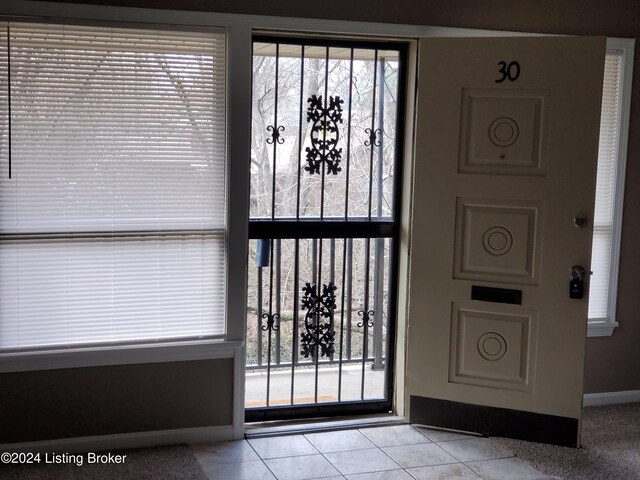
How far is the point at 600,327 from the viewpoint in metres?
4.25

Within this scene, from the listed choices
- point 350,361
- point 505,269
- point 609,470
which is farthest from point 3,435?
point 609,470

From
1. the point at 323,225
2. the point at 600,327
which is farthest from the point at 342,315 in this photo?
the point at 600,327

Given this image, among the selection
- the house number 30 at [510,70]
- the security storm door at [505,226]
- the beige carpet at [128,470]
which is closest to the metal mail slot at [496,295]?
the security storm door at [505,226]

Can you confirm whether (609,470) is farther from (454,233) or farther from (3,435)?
(3,435)

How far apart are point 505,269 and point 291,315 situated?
1085 millimetres

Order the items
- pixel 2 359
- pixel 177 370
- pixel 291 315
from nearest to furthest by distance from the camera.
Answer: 1. pixel 2 359
2. pixel 177 370
3. pixel 291 315

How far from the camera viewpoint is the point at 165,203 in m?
3.54

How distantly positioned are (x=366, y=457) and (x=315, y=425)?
17.3 inches

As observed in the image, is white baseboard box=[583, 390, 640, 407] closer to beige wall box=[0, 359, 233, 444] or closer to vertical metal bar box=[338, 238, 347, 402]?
vertical metal bar box=[338, 238, 347, 402]

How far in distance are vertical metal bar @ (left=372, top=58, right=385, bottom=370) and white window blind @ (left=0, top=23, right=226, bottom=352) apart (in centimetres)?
84

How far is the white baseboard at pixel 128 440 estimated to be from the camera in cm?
346

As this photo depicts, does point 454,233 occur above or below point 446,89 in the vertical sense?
below

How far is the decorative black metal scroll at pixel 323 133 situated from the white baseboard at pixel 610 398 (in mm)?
1898

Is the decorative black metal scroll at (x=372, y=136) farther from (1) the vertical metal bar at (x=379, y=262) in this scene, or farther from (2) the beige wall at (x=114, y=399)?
(2) the beige wall at (x=114, y=399)
